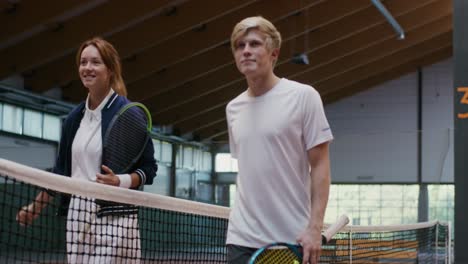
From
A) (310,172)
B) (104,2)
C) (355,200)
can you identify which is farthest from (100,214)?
(104,2)

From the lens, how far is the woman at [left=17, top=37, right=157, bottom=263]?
299 cm

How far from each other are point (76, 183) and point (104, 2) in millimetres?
13227

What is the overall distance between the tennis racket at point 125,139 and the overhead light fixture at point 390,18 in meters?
15.1

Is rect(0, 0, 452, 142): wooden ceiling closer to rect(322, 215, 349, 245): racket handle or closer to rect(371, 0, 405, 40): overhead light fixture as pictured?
rect(371, 0, 405, 40): overhead light fixture

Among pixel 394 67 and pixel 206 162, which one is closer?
pixel 206 162

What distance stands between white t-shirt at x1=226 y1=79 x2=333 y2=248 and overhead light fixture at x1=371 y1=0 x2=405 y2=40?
15408mm

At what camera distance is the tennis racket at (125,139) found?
9.98ft

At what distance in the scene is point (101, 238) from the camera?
2982mm

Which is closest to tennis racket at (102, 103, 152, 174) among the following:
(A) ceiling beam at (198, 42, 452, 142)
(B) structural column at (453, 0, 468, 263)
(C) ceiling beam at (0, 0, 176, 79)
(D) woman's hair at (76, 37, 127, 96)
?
(D) woman's hair at (76, 37, 127, 96)

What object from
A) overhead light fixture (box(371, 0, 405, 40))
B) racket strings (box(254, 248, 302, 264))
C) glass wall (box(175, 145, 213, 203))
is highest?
overhead light fixture (box(371, 0, 405, 40))

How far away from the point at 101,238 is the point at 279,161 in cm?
76

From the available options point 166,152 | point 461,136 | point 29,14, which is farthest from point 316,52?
point 461,136

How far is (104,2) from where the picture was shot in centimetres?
1582

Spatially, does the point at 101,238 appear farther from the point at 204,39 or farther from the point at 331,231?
the point at 204,39
